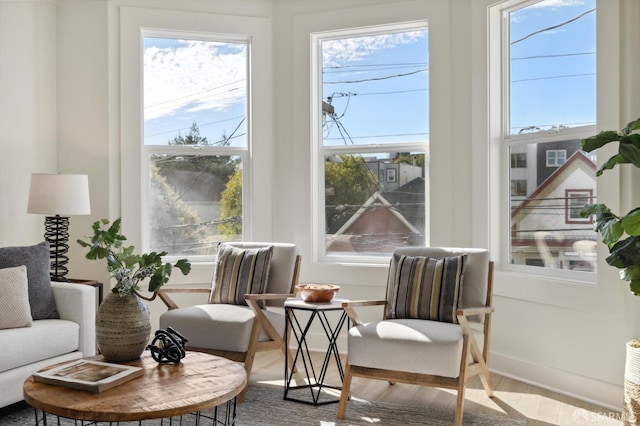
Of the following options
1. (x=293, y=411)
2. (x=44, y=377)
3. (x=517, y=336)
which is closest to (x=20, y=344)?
(x=44, y=377)

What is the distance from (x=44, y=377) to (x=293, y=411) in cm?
144

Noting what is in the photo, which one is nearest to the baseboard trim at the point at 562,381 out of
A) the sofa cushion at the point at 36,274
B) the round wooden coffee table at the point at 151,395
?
the round wooden coffee table at the point at 151,395

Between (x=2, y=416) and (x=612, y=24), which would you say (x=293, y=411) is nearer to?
(x=2, y=416)

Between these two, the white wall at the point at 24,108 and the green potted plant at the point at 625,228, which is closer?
the green potted plant at the point at 625,228

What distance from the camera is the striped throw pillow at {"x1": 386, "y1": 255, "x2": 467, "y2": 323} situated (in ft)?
10.9

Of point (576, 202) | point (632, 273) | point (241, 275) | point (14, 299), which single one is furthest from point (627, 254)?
point (14, 299)

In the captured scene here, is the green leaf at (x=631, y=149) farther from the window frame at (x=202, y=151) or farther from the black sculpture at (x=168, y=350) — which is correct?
the window frame at (x=202, y=151)

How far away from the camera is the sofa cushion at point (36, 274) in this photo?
133 inches

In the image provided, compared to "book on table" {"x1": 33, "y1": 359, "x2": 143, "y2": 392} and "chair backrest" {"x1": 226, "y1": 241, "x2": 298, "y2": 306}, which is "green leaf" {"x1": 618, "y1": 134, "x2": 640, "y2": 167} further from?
"book on table" {"x1": 33, "y1": 359, "x2": 143, "y2": 392}

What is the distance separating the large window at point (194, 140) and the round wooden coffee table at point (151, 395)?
90.4 inches

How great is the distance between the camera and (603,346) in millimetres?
3414

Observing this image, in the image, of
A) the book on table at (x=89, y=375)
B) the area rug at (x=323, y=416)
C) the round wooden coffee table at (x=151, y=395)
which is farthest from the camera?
the area rug at (x=323, y=416)

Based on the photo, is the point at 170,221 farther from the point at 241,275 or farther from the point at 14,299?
the point at 14,299

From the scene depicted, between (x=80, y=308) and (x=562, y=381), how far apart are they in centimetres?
298
